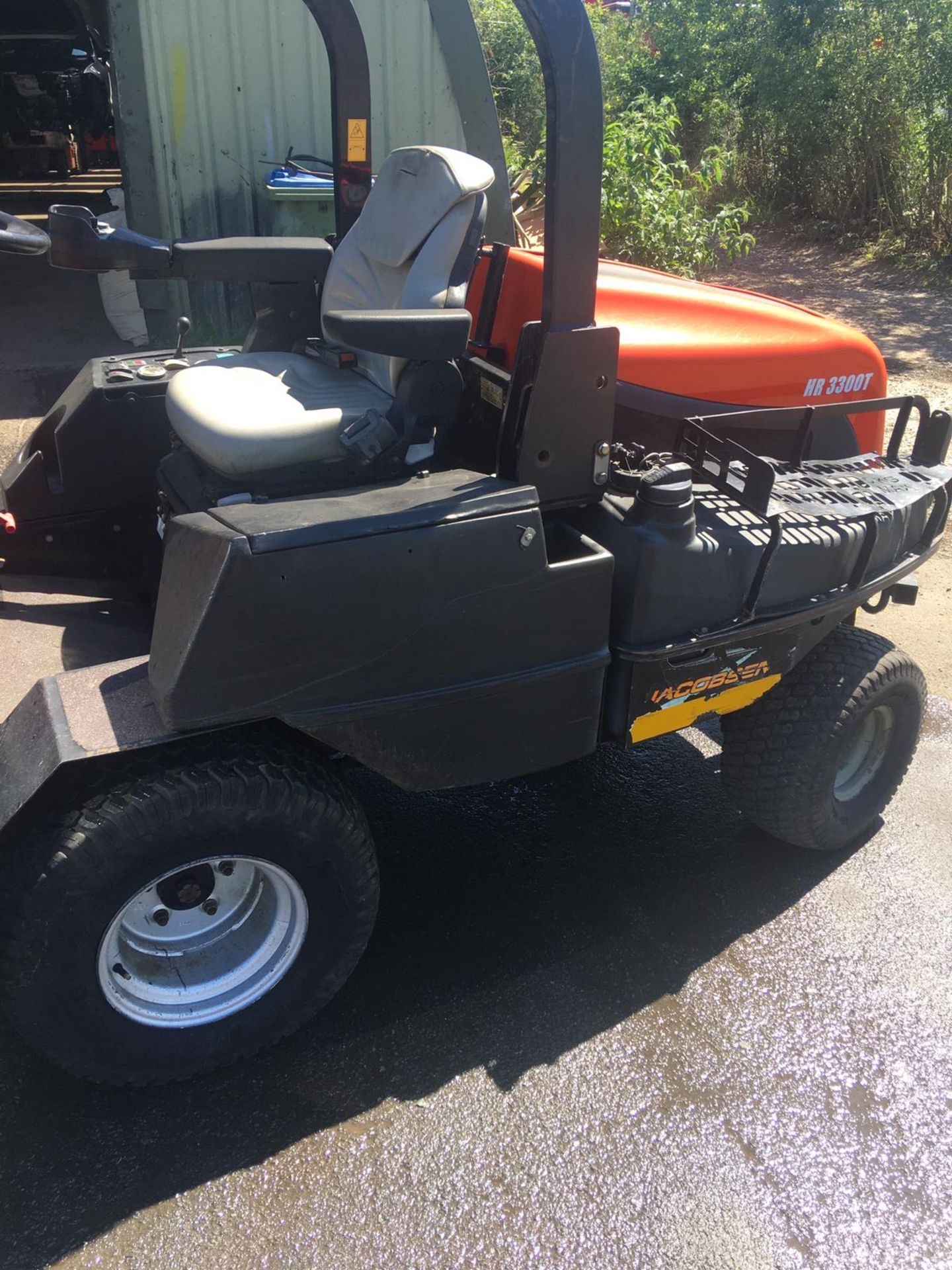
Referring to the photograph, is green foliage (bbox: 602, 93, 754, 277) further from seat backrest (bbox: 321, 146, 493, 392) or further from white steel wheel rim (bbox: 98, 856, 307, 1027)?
white steel wheel rim (bbox: 98, 856, 307, 1027)

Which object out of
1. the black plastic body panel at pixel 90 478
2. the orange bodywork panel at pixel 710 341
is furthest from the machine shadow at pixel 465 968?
the orange bodywork panel at pixel 710 341

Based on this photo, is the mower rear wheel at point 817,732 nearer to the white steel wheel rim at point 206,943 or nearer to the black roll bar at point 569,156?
the black roll bar at point 569,156

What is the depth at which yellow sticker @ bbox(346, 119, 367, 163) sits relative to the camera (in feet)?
9.66

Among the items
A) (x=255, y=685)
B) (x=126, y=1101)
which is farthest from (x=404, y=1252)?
(x=255, y=685)

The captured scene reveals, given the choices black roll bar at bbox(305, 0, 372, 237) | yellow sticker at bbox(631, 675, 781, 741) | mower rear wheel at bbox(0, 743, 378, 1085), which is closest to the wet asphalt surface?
mower rear wheel at bbox(0, 743, 378, 1085)

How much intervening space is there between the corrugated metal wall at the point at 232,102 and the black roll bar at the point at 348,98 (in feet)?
10.4

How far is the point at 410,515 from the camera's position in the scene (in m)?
1.86

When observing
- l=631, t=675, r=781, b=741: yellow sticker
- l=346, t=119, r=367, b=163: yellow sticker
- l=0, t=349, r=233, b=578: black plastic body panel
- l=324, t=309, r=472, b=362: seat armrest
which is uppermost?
l=346, t=119, r=367, b=163: yellow sticker

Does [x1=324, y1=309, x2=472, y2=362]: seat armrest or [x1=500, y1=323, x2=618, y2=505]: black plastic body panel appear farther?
[x1=500, y1=323, x2=618, y2=505]: black plastic body panel

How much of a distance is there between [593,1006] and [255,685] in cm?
109

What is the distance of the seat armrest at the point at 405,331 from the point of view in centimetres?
188

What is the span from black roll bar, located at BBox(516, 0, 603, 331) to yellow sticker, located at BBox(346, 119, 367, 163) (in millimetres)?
1167

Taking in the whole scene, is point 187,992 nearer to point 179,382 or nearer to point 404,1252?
point 404,1252

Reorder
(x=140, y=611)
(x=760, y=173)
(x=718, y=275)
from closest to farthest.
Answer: (x=140, y=611) → (x=718, y=275) → (x=760, y=173)
